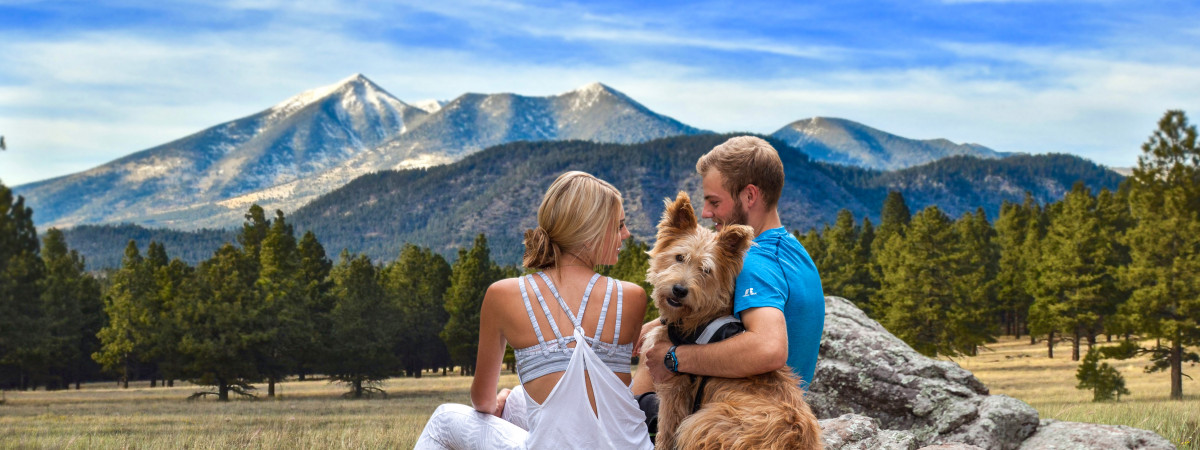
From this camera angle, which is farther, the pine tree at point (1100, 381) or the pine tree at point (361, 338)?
the pine tree at point (361, 338)

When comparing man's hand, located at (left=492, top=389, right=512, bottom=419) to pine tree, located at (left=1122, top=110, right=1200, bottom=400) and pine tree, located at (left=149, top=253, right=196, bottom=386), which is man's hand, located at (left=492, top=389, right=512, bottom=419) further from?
pine tree, located at (left=149, top=253, right=196, bottom=386)

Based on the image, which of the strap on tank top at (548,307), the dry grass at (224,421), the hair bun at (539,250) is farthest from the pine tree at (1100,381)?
the hair bun at (539,250)

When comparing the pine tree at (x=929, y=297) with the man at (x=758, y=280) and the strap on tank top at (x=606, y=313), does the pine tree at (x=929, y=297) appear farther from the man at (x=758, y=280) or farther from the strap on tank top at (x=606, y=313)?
the strap on tank top at (x=606, y=313)

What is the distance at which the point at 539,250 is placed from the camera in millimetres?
4336

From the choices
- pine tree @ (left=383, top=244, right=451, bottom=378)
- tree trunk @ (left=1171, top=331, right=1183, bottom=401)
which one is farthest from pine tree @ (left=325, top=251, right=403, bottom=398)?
tree trunk @ (left=1171, top=331, right=1183, bottom=401)

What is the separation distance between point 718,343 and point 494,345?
1.16 meters

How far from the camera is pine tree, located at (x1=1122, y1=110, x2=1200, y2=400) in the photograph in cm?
3475

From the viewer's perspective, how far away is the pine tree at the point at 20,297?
50.2m

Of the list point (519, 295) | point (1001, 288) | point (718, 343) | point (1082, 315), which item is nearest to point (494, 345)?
point (519, 295)

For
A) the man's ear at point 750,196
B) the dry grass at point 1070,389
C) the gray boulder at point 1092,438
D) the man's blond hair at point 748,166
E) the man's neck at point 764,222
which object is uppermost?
the man's blond hair at point 748,166

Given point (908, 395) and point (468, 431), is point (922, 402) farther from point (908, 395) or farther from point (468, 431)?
point (468, 431)

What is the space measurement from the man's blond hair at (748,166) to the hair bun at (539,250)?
2.83ft

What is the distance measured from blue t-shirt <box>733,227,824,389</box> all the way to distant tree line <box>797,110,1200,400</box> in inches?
1177

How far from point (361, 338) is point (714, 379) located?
163 ft
